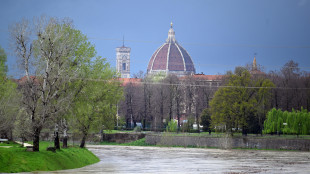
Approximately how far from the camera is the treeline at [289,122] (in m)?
85.8

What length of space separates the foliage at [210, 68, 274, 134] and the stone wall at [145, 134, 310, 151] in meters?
3.59

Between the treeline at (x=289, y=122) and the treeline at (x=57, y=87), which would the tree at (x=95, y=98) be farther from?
the treeline at (x=289, y=122)

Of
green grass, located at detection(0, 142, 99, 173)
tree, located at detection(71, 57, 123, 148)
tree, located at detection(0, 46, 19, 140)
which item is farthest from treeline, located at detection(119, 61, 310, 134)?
green grass, located at detection(0, 142, 99, 173)

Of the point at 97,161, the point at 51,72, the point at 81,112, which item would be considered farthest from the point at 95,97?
the point at 51,72

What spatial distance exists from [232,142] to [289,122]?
31.7 ft

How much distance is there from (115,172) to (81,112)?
43.0ft

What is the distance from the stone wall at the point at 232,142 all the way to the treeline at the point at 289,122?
16.8 feet

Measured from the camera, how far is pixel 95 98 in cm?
5616

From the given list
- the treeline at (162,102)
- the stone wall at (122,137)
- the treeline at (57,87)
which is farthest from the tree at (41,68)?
the treeline at (162,102)

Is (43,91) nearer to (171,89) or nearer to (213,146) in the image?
(213,146)

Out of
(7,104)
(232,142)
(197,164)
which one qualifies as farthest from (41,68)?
(232,142)

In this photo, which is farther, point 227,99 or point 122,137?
point 122,137

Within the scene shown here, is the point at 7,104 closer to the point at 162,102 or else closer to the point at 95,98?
the point at 95,98

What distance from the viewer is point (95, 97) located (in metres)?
55.2
